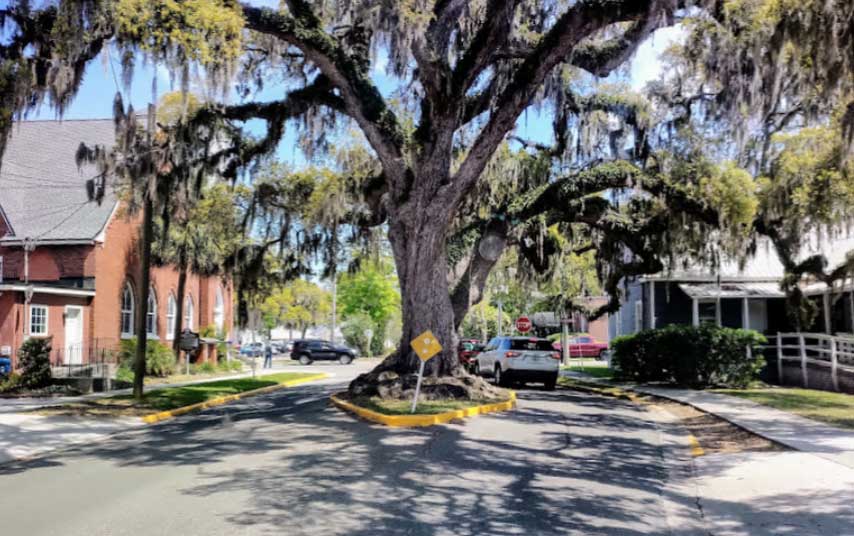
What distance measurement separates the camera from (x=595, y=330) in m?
67.3

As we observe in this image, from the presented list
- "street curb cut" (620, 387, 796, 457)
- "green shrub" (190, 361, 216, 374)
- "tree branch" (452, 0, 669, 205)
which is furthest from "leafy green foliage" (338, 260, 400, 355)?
"tree branch" (452, 0, 669, 205)

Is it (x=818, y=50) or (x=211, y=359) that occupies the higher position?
(x=818, y=50)

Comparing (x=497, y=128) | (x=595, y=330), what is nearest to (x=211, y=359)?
(x=497, y=128)

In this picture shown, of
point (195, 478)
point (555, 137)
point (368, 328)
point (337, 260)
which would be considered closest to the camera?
point (195, 478)

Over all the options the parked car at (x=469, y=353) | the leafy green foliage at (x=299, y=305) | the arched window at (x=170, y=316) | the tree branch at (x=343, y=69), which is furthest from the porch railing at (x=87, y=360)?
the leafy green foliage at (x=299, y=305)

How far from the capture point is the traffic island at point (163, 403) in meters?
16.3

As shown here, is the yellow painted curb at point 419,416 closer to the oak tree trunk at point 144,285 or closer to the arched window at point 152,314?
the oak tree trunk at point 144,285

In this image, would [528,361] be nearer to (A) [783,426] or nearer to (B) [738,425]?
(B) [738,425]

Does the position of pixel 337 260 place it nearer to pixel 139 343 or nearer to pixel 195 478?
pixel 139 343

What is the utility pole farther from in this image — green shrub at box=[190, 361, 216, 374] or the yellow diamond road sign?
the yellow diamond road sign

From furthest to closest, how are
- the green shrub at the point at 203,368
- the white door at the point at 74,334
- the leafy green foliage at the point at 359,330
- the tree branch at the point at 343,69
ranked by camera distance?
the leafy green foliage at the point at 359,330 < the green shrub at the point at 203,368 < the white door at the point at 74,334 < the tree branch at the point at 343,69

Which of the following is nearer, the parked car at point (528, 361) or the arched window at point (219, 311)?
the parked car at point (528, 361)

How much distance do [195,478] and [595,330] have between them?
61154 mm

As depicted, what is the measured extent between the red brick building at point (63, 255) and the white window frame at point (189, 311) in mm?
4308
